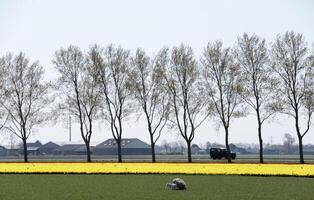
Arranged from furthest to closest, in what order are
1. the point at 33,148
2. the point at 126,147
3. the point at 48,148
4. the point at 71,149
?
1. the point at 33,148
2. the point at 48,148
3. the point at 71,149
4. the point at 126,147

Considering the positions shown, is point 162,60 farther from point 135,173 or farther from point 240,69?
point 135,173

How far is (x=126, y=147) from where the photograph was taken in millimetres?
157250

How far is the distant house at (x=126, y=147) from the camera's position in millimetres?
155275

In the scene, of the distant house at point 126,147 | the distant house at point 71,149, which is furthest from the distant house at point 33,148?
the distant house at point 126,147

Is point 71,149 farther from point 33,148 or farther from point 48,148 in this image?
point 33,148

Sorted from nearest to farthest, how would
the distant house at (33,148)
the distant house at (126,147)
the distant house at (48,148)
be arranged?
1. the distant house at (126,147)
2. the distant house at (33,148)
3. the distant house at (48,148)

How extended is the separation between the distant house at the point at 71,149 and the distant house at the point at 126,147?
471 centimetres

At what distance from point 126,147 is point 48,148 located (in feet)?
117

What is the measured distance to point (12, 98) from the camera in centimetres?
7756

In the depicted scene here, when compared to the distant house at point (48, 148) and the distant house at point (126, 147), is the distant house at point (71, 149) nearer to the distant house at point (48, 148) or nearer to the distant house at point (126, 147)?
the distant house at point (126, 147)

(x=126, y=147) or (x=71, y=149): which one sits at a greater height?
(x=126, y=147)

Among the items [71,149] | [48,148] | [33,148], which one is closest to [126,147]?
[71,149]

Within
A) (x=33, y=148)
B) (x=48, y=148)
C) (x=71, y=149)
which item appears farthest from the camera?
(x=33, y=148)

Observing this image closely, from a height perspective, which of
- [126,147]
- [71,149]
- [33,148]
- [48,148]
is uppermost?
[33,148]
